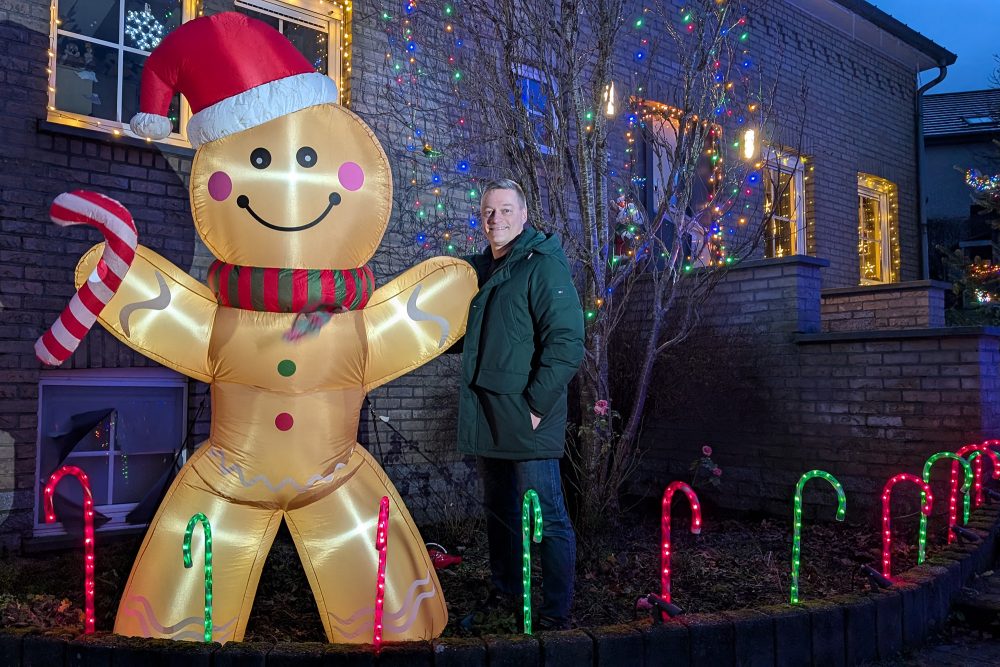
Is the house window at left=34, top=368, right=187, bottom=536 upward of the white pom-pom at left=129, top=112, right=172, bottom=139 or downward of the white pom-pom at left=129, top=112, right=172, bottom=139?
downward

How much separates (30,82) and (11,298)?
1184 millimetres

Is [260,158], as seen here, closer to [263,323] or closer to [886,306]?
[263,323]

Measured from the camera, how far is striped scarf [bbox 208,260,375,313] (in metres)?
2.66

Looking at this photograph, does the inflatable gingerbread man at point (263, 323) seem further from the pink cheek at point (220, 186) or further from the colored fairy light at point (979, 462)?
the colored fairy light at point (979, 462)

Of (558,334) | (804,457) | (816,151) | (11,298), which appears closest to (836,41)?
(816,151)

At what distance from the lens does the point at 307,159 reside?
2.72 metres

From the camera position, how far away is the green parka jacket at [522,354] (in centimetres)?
284

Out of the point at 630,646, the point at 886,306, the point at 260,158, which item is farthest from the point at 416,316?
the point at 886,306

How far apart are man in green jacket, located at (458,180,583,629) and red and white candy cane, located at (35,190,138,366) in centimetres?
125

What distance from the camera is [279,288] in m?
2.66

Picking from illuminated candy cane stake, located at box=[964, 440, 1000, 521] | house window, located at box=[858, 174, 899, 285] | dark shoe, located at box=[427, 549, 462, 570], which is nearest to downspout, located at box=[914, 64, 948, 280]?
house window, located at box=[858, 174, 899, 285]

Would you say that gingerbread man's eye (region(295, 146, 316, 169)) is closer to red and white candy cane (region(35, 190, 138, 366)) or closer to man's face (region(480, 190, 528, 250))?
red and white candy cane (region(35, 190, 138, 366))

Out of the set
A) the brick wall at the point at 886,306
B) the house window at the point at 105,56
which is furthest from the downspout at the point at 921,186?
the house window at the point at 105,56

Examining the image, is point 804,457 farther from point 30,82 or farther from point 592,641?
point 30,82
